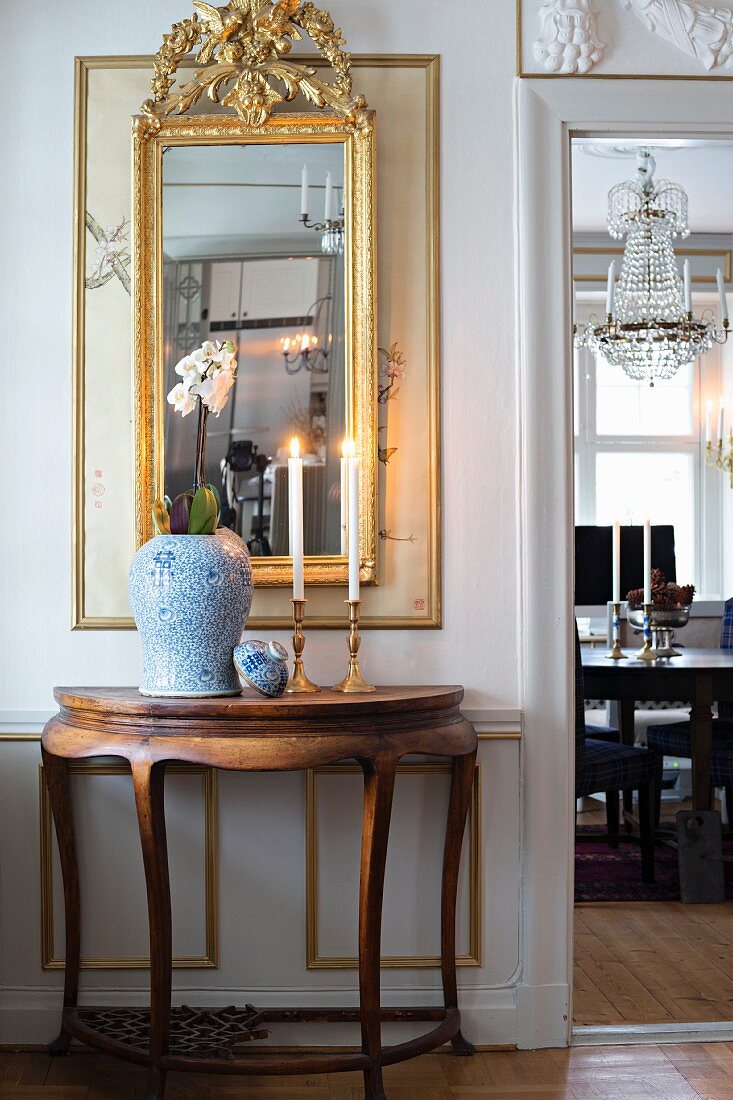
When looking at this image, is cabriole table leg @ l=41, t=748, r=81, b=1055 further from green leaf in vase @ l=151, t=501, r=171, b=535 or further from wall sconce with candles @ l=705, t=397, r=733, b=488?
wall sconce with candles @ l=705, t=397, r=733, b=488

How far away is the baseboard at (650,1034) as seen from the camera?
265 centimetres

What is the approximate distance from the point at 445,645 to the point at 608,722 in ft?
9.81

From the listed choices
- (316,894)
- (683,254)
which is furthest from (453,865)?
(683,254)

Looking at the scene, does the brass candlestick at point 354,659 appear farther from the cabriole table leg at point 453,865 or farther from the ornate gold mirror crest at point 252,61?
the ornate gold mirror crest at point 252,61

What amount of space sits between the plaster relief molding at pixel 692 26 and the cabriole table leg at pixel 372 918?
179 centimetres

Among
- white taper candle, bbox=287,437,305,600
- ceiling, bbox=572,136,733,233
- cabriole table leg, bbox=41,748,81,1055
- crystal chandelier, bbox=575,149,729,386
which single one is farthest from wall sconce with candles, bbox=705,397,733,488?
cabriole table leg, bbox=41,748,81,1055

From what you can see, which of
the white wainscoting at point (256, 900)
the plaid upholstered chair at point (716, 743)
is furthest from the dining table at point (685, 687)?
the white wainscoting at point (256, 900)

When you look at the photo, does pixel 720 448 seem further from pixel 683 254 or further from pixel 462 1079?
pixel 462 1079

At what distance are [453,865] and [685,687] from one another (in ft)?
5.71

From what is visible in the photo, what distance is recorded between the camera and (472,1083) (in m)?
2.42

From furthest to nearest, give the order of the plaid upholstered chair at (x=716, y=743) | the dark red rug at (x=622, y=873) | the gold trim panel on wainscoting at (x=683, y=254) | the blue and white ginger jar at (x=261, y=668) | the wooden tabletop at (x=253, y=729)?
the gold trim panel on wainscoting at (x=683, y=254), the plaid upholstered chair at (x=716, y=743), the dark red rug at (x=622, y=873), the blue and white ginger jar at (x=261, y=668), the wooden tabletop at (x=253, y=729)

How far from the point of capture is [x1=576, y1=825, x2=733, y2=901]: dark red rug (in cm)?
388

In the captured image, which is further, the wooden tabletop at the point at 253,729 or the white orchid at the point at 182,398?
the white orchid at the point at 182,398

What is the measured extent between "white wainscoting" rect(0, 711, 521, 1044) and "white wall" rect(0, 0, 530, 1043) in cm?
5
